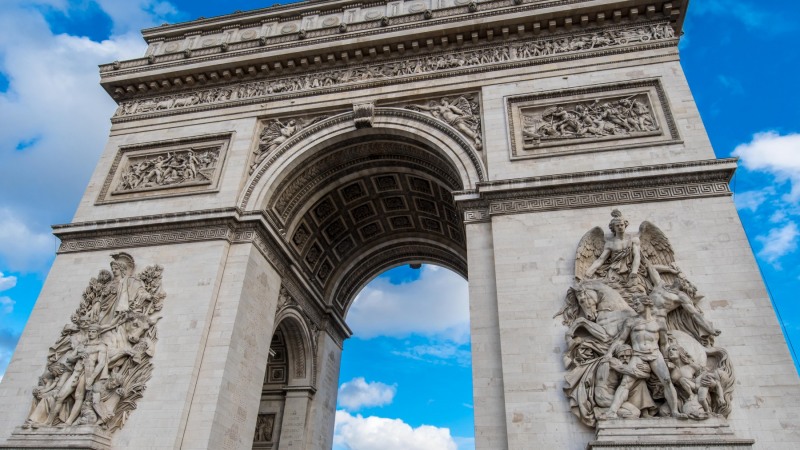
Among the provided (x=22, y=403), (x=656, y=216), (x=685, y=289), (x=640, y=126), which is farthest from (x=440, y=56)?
(x=22, y=403)

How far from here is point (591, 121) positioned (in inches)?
519

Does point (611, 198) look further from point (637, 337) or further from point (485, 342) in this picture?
point (485, 342)

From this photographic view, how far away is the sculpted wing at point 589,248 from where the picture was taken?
11164mm

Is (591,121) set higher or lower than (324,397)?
higher

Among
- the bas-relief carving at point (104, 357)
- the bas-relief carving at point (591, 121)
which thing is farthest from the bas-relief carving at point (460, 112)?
the bas-relief carving at point (104, 357)

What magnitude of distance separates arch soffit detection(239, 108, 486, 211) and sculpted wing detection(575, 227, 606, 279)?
315 centimetres

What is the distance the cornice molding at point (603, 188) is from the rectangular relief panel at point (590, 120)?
0.92 m

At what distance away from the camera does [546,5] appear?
1470 cm

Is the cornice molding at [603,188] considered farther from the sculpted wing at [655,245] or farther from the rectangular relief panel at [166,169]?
the rectangular relief panel at [166,169]

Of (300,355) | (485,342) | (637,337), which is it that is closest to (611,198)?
(637,337)

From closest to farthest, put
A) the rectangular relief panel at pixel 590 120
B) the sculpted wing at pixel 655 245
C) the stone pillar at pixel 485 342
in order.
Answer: the stone pillar at pixel 485 342 → the sculpted wing at pixel 655 245 → the rectangular relief panel at pixel 590 120

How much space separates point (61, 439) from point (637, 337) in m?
11.3

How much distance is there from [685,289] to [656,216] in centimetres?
184

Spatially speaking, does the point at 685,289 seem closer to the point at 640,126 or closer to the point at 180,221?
the point at 640,126
